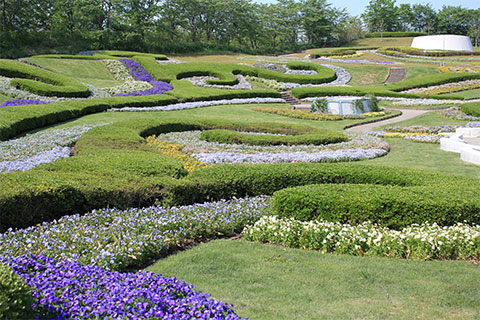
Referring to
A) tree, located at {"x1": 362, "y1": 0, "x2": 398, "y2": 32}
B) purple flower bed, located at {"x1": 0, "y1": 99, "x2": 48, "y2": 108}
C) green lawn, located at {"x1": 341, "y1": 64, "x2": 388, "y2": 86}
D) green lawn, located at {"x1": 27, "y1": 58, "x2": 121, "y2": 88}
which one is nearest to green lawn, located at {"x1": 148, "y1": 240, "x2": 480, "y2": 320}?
purple flower bed, located at {"x1": 0, "y1": 99, "x2": 48, "y2": 108}

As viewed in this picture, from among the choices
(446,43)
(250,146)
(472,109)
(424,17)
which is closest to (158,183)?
(250,146)

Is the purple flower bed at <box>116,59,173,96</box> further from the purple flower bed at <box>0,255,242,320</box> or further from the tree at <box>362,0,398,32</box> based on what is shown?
the tree at <box>362,0,398,32</box>

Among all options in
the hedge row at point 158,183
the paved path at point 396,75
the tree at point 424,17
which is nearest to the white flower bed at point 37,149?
the hedge row at point 158,183

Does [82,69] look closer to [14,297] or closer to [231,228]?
[231,228]

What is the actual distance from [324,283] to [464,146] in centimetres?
867

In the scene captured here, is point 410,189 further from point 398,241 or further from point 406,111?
point 406,111

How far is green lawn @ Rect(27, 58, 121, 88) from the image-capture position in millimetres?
26719

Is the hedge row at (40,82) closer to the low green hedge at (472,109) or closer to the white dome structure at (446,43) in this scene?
the low green hedge at (472,109)

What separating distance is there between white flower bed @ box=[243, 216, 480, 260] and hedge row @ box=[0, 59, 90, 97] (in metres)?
17.8

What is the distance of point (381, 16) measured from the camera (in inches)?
2810

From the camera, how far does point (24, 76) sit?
2345cm

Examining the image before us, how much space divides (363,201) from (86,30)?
4039cm

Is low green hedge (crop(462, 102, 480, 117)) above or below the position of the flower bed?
below

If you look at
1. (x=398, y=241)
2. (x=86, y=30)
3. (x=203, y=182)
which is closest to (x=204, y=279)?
(x=398, y=241)
